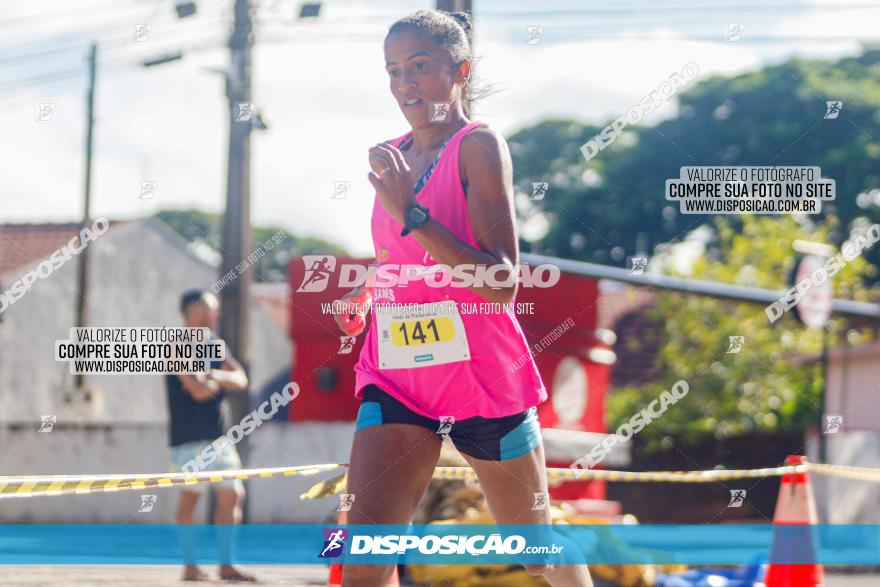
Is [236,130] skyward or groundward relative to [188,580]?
skyward

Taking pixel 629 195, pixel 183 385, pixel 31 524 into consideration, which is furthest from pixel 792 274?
pixel 629 195

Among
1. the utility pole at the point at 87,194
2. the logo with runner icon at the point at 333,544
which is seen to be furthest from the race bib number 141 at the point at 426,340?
the utility pole at the point at 87,194

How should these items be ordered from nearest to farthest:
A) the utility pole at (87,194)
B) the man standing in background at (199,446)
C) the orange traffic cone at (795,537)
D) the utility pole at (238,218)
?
1. the orange traffic cone at (795,537)
2. the man standing in background at (199,446)
3. the utility pole at (238,218)
4. the utility pole at (87,194)

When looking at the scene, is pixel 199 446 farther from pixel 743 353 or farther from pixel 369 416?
pixel 743 353

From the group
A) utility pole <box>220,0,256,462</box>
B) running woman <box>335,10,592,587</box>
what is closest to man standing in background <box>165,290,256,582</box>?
running woman <box>335,10,592,587</box>

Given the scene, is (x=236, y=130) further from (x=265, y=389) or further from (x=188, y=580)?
(x=265, y=389)

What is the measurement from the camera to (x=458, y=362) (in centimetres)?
363

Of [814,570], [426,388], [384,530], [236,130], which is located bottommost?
[814,570]

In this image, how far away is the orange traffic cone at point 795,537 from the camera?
20.1 feet

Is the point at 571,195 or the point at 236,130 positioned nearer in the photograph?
the point at 236,130

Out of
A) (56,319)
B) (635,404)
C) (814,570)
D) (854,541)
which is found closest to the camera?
(814,570)

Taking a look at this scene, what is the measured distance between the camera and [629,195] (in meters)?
34.2

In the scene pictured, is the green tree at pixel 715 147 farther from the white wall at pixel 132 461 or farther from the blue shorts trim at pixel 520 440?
the blue shorts trim at pixel 520 440

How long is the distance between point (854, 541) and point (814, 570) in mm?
9711
